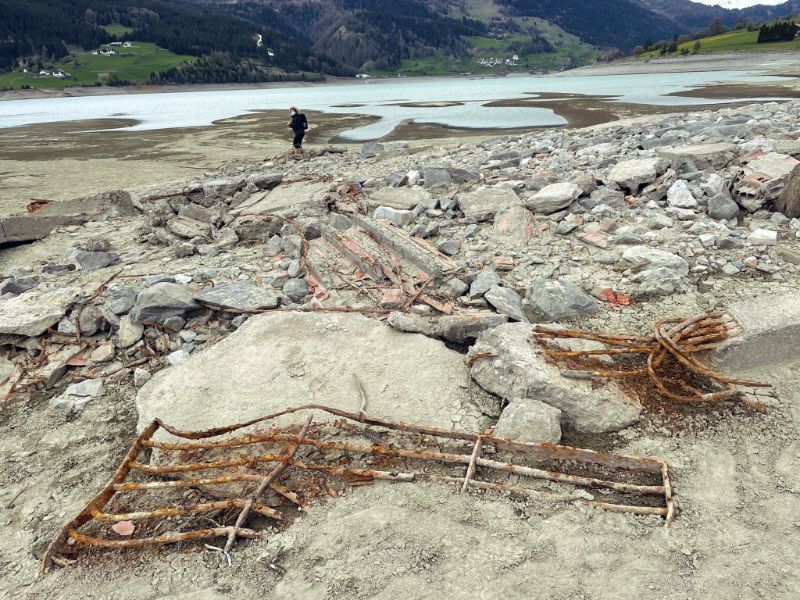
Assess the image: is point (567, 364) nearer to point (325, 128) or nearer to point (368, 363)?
point (368, 363)

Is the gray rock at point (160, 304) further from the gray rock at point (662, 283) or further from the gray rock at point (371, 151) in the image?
the gray rock at point (371, 151)

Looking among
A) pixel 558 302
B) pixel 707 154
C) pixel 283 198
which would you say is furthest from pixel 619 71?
pixel 558 302

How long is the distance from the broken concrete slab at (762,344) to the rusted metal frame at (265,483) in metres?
3.50

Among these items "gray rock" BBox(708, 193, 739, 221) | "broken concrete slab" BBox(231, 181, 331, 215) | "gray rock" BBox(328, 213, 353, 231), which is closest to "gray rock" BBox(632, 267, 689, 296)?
"gray rock" BBox(708, 193, 739, 221)

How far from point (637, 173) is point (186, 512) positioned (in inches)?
318

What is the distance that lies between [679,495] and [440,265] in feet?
11.7

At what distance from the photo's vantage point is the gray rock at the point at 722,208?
6395 mm

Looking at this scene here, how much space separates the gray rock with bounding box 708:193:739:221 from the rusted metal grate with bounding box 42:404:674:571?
5.00 meters

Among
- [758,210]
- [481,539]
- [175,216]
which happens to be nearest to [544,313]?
[481,539]

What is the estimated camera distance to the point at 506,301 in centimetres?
498

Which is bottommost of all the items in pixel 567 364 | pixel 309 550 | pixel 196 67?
pixel 309 550

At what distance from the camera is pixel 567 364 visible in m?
3.76

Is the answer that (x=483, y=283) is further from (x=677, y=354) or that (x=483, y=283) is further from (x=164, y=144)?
(x=164, y=144)

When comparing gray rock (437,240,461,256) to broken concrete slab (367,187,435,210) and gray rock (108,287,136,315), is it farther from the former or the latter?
gray rock (108,287,136,315)
